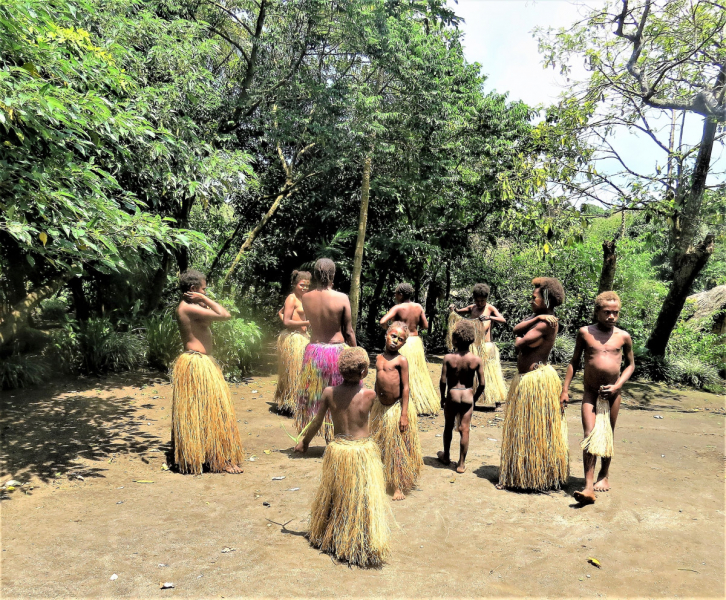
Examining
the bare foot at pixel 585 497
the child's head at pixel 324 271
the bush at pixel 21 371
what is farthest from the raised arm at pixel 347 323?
the bush at pixel 21 371

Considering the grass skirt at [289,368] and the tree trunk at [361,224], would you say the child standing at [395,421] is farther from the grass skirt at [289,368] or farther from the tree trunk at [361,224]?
the tree trunk at [361,224]

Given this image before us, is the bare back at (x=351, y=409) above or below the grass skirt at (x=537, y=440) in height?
above

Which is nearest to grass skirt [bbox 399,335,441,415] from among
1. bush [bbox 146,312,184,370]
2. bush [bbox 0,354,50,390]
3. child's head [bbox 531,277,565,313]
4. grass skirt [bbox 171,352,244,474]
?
child's head [bbox 531,277,565,313]

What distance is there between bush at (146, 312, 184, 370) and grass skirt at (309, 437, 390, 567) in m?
5.68

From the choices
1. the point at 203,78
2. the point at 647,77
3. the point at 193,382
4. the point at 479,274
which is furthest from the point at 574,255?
the point at 193,382

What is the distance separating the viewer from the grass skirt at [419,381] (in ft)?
21.6

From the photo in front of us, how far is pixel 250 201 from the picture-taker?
1190 centimetres

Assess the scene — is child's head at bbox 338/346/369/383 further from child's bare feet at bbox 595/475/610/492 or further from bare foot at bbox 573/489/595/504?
child's bare feet at bbox 595/475/610/492

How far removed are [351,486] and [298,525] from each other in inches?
27.5

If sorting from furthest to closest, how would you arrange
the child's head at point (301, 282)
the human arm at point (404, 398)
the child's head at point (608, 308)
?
the child's head at point (301, 282)
the child's head at point (608, 308)
the human arm at point (404, 398)

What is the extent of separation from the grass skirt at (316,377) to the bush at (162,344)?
12.0ft

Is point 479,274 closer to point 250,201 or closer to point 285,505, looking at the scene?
point 250,201

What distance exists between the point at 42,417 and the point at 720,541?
21.0ft

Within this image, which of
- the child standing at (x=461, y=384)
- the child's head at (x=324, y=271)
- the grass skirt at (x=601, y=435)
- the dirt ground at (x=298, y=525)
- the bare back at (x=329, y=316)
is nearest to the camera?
the dirt ground at (x=298, y=525)
